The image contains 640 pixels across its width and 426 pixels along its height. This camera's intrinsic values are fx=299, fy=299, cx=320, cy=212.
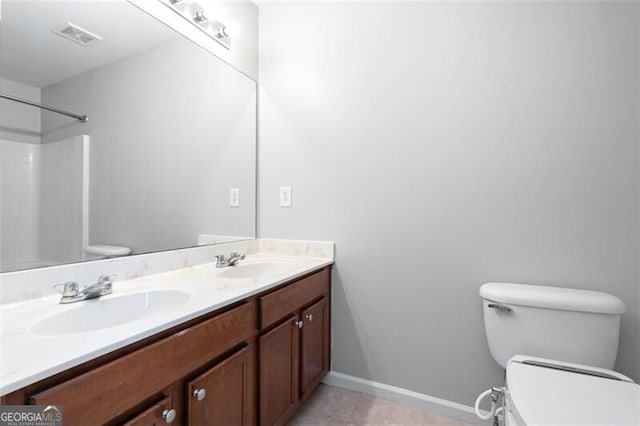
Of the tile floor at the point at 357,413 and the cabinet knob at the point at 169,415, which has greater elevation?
the cabinet knob at the point at 169,415

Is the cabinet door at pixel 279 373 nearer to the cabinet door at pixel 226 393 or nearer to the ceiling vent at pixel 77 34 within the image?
the cabinet door at pixel 226 393

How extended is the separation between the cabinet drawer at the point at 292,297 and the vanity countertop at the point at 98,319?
57 mm

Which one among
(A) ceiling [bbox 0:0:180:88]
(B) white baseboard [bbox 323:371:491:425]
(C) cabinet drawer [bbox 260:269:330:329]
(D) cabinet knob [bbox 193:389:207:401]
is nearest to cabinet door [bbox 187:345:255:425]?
(D) cabinet knob [bbox 193:389:207:401]

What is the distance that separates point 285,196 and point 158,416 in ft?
4.33

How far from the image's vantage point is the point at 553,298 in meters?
1.21

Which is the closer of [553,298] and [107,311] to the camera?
[107,311]

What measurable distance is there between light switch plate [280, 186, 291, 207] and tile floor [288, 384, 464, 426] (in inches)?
45.0

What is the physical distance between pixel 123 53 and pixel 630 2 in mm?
2119

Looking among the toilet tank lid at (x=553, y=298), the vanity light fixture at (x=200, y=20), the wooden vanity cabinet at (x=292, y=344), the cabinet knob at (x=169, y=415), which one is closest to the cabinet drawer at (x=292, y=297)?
the wooden vanity cabinet at (x=292, y=344)

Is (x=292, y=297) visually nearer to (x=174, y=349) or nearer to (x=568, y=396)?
(x=174, y=349)

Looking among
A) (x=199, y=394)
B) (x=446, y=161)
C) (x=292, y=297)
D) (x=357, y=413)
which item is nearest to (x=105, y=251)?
(x=199, y=394)

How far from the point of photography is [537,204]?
1370 millimetres

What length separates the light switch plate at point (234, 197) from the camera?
184cm

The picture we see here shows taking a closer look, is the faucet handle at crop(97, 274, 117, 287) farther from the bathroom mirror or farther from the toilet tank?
the toilet tank
